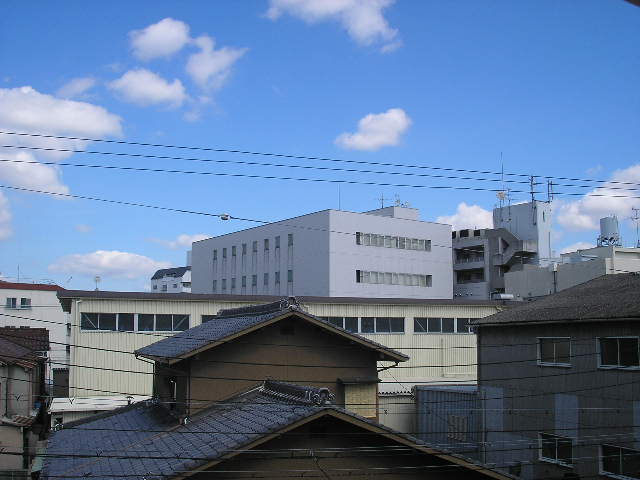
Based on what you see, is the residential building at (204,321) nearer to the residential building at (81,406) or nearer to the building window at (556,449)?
the residential building at (81,406)

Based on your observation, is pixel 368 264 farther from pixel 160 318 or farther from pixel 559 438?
pixel 559 438

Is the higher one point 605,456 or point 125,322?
point 125,322

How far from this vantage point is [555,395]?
79.6ft

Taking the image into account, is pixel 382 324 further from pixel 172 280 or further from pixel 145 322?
pixel 172 280

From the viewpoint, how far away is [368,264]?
6950 cm

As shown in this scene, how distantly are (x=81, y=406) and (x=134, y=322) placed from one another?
4.76m

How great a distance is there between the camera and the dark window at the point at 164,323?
34.3 metres

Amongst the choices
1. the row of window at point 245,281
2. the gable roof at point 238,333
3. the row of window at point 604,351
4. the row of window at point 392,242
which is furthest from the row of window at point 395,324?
the row of window at point 245,281

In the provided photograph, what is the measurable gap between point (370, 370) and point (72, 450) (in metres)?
9.11

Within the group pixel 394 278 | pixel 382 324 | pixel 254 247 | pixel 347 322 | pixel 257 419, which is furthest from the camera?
pixel 254 247

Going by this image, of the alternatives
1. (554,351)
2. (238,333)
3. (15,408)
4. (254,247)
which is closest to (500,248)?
(254,247)

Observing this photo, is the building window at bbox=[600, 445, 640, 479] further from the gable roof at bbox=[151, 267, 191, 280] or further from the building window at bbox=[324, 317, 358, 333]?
the gable roof at bbox=[151, 267, 191, 280]

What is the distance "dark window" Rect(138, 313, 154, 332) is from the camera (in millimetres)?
33969

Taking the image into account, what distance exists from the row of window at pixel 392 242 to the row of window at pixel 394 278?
112 inches
